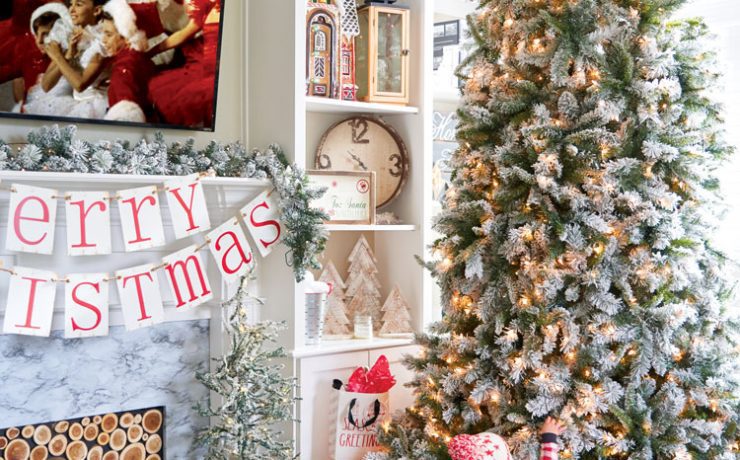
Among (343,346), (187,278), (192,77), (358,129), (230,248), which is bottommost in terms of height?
(343,346)

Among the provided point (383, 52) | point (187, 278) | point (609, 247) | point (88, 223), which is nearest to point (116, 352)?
point (187, 278)

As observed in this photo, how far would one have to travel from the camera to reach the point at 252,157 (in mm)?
2740

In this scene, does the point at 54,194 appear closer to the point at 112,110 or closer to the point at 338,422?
the point at 112,110

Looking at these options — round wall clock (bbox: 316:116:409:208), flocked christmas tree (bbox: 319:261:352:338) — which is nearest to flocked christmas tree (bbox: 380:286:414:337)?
flocked christmas tree (bbox: 319:261:352:338)

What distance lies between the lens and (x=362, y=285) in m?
3.11

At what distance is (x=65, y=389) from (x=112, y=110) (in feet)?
3.12

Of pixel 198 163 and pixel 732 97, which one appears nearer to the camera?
pixel 198 163

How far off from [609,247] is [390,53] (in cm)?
131

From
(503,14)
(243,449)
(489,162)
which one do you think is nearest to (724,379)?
(489,162)

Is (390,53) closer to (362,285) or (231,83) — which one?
(231,83)

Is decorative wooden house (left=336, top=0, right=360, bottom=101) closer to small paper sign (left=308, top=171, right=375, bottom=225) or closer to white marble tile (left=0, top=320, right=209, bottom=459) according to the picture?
small paper sign (left=308, top=171, right=375, bottom=225)

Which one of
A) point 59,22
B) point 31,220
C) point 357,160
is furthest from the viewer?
point 357,160

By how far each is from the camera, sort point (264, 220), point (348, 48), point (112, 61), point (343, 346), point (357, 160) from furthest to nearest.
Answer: point (357, 160), point (348, 48), point (343, 346), point (264, 220), point (112, 61)

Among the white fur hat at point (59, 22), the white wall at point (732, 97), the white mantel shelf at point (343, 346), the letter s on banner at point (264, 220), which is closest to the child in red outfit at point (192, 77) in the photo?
the white fur hat at point (59, 22)
